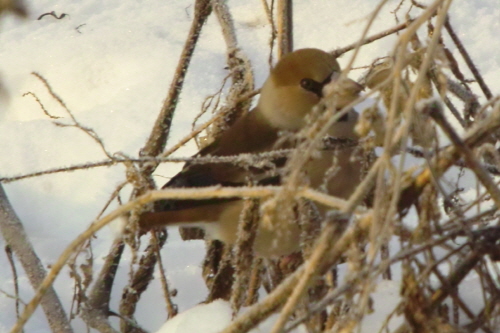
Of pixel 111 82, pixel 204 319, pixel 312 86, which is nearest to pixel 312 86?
pixel 312 86

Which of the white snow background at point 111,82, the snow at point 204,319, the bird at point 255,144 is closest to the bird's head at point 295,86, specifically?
the bird at point 255,144

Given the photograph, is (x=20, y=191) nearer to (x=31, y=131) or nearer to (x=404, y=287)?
(x=31, y=131)

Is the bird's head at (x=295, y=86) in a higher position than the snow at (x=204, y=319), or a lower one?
higher

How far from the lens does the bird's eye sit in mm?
2705

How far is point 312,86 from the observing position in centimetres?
272

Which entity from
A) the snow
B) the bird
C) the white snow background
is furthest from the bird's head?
the snow

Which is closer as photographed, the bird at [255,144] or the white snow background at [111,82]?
the bird at [255,144]

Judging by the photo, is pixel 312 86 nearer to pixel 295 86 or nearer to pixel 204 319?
pixel 295 86

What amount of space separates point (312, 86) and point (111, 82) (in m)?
2.32

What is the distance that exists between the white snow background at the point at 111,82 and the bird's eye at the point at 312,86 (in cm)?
71

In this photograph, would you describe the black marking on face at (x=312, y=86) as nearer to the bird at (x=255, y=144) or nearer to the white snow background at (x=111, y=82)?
the bird at (x=255, y=144)

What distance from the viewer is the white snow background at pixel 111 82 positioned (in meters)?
3.59

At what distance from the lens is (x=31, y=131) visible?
14.2 ft

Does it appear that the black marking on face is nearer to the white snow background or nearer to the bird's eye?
the bird's eye
